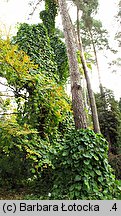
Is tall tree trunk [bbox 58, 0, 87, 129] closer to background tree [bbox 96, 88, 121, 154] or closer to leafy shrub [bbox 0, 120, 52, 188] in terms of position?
leafy shrub [bbox 0, 120, 52, 188]

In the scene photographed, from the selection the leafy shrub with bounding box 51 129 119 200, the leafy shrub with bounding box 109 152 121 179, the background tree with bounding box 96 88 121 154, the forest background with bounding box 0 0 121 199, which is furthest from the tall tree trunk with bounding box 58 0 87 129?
the background tree with bounding box 96 88 121 154

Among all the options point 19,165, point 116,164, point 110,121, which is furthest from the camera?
point 110,121

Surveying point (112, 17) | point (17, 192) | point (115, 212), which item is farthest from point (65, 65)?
point (112, 17)

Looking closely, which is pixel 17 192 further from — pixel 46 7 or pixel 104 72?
pixel 104 72

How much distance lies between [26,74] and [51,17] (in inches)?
161

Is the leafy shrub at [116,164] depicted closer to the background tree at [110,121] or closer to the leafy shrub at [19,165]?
the background tree at [110,121]

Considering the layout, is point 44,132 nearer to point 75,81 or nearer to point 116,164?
point 75,81

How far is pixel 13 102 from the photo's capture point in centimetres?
454

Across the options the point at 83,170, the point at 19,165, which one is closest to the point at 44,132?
the point at 19,165

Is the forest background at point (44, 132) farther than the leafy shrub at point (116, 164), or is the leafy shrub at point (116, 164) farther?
the leafy shrub at point (116, 164)

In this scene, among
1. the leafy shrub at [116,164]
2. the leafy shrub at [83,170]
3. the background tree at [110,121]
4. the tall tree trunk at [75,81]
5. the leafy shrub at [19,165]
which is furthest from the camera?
the background tree at [110,121]

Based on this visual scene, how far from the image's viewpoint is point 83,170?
372cm

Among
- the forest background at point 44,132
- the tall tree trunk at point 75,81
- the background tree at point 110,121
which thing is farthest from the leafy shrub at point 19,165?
the background tree at point 110,121

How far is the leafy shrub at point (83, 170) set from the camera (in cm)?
364
